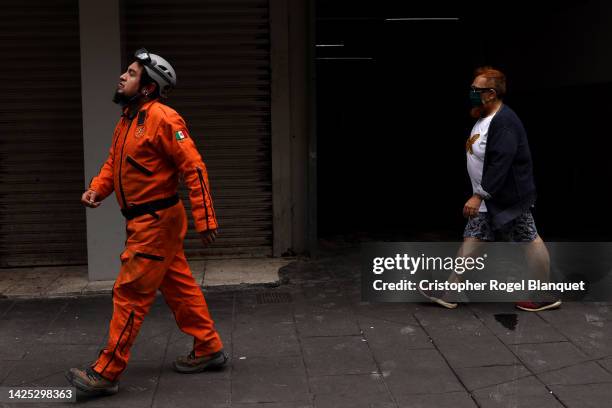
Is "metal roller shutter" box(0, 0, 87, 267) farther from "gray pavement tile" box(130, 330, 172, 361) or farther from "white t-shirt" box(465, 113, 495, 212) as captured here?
"white t-shirt" box(465, 113, 495, 212)

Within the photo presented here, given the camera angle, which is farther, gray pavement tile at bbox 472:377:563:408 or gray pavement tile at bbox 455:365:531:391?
gray pavement tile at bbox 455:365:531:391

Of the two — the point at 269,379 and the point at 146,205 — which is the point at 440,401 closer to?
the point at 269,379

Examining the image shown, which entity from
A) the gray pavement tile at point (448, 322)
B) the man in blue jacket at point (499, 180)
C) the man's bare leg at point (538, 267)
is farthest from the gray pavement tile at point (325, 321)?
the man's bare leg at point (538, 267)

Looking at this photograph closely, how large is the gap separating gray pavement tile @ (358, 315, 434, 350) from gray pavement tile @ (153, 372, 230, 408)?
3.98 ft

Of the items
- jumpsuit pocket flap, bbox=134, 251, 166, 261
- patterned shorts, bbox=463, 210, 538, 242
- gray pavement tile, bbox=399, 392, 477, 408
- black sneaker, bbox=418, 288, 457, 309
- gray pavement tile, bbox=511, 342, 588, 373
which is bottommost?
gray pavement tile, bbox=399, 392, 477, 408

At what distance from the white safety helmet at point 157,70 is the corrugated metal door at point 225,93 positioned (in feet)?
11.4

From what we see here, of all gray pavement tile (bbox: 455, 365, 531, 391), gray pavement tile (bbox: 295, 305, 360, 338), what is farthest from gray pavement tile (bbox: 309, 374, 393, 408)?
gray pavement tile (bbox: 295, 305, 360, 338)

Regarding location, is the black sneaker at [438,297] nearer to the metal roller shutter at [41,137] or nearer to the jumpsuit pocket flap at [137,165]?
the jumpsuit pocket flap at [137,165]

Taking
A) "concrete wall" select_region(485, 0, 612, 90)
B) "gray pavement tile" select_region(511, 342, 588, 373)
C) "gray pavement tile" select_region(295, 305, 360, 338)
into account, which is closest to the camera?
"gray pavement tile" select_region(511, 342, 588, 373)

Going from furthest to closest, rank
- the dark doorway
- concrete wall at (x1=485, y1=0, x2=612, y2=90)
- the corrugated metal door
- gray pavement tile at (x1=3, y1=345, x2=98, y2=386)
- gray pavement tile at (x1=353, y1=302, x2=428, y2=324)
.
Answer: the dark doorway
concrete wall at (x1=485, y1=0, x2=612, y2=90)
the corrugated metal door
gray pavement tile at (x1=353, y1=302, x2=428, y2=324)
gray pavement tile at (x1=3, y1=345, x2=98, y2=386)

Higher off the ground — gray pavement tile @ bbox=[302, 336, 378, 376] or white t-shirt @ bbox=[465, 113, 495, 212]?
white t-shirt @ bbox=[465, 113, 495, 212]

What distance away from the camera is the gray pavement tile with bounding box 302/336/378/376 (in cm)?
484

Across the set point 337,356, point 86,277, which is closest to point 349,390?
point 337,356

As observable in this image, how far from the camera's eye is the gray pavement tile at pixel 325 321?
223 inches
